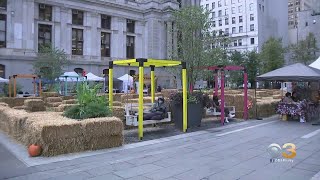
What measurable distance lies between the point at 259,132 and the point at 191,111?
107 inches

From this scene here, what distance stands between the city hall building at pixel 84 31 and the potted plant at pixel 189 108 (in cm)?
2007

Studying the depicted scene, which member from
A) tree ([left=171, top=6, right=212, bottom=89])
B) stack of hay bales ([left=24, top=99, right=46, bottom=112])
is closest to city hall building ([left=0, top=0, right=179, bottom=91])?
tree ([left=171, top=6, right=212, bottom=89])

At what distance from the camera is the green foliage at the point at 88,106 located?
32.3 ft

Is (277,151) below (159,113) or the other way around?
below

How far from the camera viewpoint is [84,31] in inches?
1857

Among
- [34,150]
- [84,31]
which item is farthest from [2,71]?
[34,150]

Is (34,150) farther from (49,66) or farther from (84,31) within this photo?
(84,31)

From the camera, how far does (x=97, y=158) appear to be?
7.92 metres

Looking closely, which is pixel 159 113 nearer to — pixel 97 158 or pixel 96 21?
pixel 97 158

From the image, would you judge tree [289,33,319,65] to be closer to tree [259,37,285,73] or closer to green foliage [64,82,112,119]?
tree [259,37,285,73]

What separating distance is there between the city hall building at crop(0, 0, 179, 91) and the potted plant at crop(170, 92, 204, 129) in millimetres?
20067

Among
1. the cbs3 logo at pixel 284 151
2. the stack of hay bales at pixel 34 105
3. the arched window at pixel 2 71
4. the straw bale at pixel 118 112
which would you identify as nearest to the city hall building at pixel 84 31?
the arched window at pixel 2 71

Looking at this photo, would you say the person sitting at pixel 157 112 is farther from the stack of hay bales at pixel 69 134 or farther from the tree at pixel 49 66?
the tree at pixel 49 66

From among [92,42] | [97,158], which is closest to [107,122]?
[97,158]
